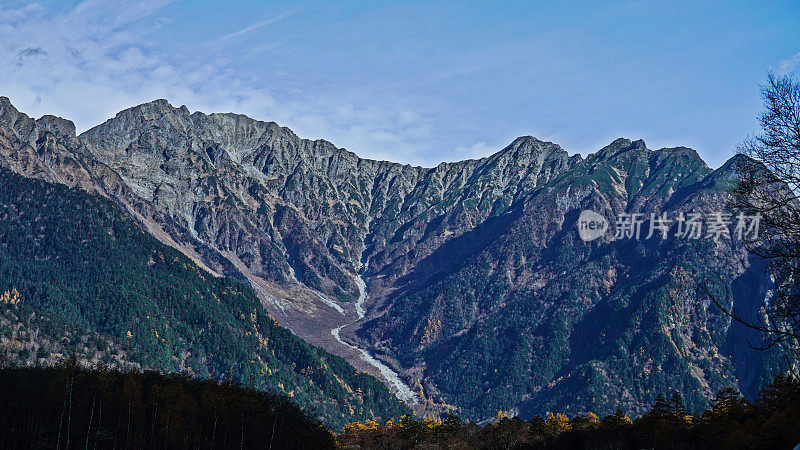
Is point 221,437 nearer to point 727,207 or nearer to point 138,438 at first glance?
point 138,438

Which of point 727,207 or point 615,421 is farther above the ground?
point 727,207

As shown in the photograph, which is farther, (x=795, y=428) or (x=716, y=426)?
(x=716, y=426)

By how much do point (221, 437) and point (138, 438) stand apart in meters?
15.6

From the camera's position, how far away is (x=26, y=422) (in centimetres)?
12294

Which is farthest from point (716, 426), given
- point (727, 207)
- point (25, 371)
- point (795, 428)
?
point (25, 371)

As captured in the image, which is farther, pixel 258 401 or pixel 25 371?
pixel 25 371

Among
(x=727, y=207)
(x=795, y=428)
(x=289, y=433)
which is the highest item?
(x=727, y=207)

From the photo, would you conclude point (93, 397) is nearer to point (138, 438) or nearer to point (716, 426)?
point (138, 438)

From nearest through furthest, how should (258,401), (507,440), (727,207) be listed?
(727,207) → (507,440) → (258,401)

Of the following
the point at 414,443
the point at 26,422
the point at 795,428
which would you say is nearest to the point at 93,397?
the point at 26,422

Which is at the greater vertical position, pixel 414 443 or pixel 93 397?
pixel 93 397

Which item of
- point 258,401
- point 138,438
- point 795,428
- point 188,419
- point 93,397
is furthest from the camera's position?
point 258,401

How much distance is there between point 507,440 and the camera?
87.8 metres

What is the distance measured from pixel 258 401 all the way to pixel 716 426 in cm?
9995
